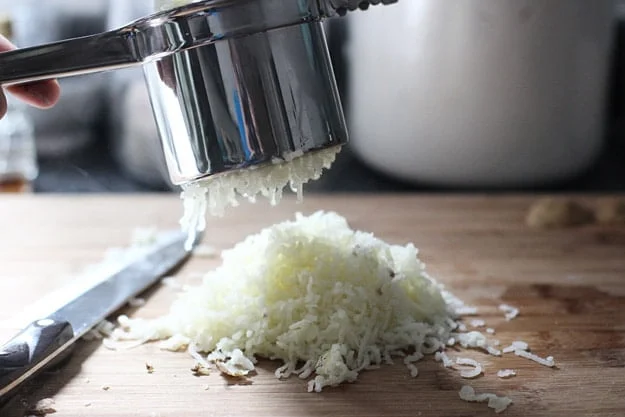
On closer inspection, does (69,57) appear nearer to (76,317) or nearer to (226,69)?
(226,69)

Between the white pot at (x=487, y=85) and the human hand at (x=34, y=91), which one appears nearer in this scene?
the human hand at (x=34, y=91)

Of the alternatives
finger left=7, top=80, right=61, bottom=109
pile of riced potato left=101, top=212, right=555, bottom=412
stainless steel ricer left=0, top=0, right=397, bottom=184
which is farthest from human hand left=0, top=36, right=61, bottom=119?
pile of riced potato left=101, top=212, right=555, bottom=412

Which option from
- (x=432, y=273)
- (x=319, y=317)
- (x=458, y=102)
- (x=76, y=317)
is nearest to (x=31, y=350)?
(x=76, y=317)

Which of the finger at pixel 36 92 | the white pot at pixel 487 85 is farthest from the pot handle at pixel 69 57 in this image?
the white pot at pixel 487 85

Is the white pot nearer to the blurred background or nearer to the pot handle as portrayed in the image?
the blurred background

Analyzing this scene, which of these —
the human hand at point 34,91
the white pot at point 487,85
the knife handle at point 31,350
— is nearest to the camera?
the knife handle at point 31,350

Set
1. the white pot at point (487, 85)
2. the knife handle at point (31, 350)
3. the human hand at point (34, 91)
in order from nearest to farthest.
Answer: the knife handle at point (31, 350), the human hand at point (34, 91), the white pot at point (487, 85)

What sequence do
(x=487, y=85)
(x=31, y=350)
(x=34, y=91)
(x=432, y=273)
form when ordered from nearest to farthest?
(x=31, y=350)
(x=34, y=91)
(x=432, y=273)
(x=487, y=85)

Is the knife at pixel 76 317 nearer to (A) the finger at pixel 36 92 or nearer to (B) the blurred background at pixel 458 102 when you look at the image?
(A) the finger at pixel 36 92
